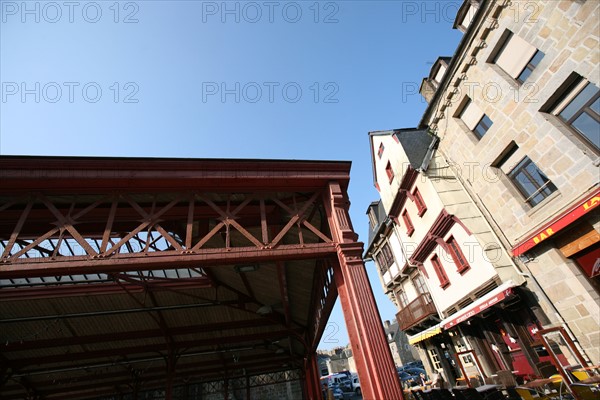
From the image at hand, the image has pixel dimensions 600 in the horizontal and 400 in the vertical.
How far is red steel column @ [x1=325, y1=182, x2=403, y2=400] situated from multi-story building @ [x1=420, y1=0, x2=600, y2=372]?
5.19 m

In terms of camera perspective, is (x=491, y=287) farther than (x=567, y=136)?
Yes

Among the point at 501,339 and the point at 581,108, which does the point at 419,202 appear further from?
the point at 581,108

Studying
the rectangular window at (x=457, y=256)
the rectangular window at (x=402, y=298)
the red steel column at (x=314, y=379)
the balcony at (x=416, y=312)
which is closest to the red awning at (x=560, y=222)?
the rectangular window at (x=457, y=256)

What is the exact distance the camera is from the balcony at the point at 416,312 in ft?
52.6

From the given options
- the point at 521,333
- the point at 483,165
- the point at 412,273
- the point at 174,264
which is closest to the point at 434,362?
the point at 412,273

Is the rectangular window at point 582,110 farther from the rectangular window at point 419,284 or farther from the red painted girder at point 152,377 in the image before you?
the red painted girder at point 152,377

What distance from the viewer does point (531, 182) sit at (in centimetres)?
897

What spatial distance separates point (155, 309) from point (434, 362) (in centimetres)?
1650

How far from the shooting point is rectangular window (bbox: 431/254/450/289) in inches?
567

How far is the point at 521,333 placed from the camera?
35.2ft

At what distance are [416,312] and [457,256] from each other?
5.99 metres

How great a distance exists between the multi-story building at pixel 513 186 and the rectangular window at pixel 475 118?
0.07 meters

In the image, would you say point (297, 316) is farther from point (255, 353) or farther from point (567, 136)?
point (567, 136)

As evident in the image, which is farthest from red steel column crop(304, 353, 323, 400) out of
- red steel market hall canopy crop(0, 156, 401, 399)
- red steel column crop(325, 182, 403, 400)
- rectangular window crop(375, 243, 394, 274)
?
red steel column crop(325, 182, 403, 400)
